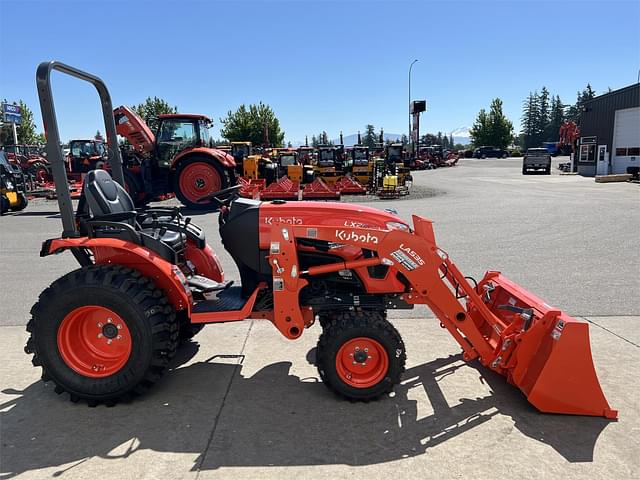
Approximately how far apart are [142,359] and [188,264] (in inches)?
43.3

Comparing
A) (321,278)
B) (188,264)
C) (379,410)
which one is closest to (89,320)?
(188,264)

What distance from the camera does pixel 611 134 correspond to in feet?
91.5

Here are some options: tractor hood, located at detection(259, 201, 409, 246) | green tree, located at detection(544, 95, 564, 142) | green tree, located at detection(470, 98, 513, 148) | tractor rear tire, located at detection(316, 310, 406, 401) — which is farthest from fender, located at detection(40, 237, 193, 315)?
green tree, located at detection(544, 95, 564, 142)

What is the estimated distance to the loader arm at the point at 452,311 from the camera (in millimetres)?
3053

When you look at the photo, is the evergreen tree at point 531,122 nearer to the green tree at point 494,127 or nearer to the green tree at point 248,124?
the green tree at point 494,127

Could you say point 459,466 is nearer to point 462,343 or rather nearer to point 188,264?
point 462,343

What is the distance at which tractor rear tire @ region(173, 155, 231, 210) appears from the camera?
13.7 metres

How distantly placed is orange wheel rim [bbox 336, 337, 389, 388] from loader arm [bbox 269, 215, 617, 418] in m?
0.37

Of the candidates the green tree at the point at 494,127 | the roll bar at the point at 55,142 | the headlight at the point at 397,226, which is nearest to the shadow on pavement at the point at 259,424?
the headlight at the point at 397,226

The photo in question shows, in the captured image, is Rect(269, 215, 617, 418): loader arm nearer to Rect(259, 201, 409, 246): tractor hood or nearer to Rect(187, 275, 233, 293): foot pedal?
Rect(259, 201, 409, 246): tractor hood

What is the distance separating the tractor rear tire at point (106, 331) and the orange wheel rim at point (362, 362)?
1211 mm

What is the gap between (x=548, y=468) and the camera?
8.46 feet

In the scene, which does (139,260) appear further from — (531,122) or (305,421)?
(531,122)

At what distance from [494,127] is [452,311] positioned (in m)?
70.5
